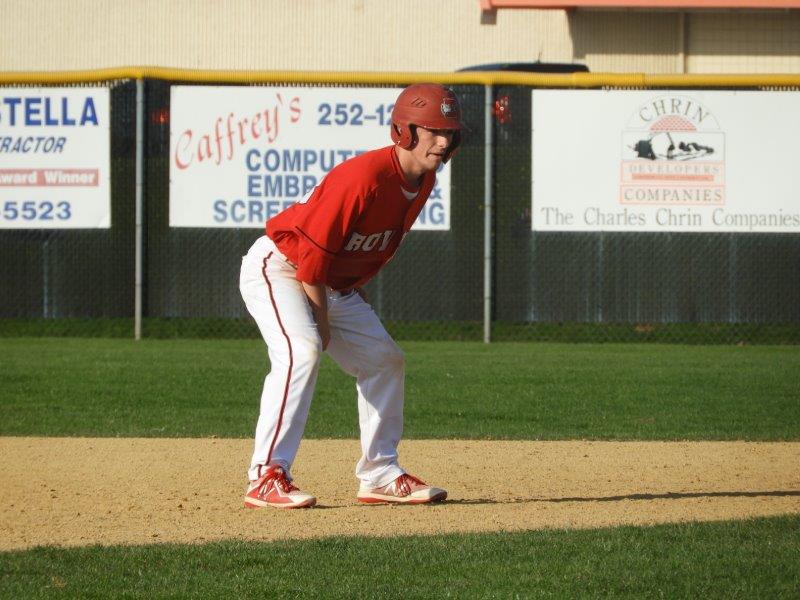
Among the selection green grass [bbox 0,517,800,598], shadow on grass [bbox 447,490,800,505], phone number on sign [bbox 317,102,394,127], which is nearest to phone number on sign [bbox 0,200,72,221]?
phone number on sign [bbox 317,102,394,127]

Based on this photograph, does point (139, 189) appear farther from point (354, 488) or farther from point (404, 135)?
point (404, 135)

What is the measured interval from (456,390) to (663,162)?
4.02m

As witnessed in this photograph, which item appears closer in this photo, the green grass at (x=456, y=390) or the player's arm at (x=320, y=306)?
the player's arm at (x=320, y=306)

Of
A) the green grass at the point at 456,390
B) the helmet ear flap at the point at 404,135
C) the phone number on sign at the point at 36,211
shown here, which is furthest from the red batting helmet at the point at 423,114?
the phone number on sign at the point at 36,211

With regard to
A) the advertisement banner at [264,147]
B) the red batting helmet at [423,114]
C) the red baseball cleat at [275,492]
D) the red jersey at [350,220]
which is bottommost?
the red baseball cleat at [275,492]

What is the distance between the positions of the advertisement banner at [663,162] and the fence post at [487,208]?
0.42 m

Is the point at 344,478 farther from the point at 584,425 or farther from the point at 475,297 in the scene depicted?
the point at 475,297

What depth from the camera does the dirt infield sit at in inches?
198

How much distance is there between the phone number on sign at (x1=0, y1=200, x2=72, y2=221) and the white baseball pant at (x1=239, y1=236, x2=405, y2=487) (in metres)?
7.49

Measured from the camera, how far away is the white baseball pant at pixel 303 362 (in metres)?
5.23

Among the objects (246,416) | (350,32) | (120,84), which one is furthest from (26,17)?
(246,416)

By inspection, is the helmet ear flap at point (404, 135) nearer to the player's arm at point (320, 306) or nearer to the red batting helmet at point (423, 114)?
the red batting helmet at point (423, 114)

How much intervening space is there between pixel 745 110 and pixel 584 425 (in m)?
5.51

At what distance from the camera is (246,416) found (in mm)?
8430
